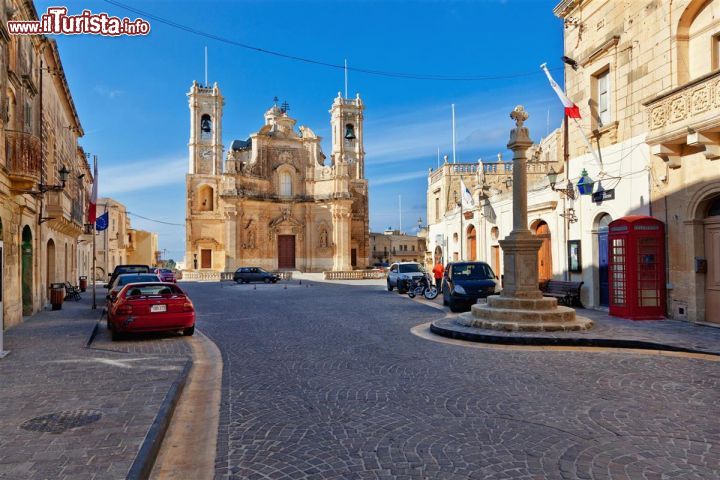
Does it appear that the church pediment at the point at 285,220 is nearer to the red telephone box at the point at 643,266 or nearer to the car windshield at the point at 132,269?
the car windshield at the point at 132,269

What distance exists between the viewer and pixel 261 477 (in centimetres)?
396

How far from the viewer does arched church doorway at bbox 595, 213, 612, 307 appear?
1461 cm

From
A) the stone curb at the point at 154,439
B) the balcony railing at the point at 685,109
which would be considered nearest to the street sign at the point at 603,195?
the balcony railing at the point at 685,109

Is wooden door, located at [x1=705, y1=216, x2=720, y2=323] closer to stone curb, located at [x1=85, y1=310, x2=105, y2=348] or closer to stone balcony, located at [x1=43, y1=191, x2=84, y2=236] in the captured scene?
stone curb, located at [x1=85, y1=310, x2=105, y2=348]

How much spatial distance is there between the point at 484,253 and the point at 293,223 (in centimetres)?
3109

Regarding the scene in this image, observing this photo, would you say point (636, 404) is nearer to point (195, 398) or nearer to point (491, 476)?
point (491, 476)

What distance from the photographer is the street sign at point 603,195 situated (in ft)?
46.1

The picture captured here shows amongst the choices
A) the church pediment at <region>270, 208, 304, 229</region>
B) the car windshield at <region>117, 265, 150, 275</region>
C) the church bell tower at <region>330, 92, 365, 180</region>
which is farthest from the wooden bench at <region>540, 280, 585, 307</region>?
the church bell tower at <region>330, 92, 365, 180</region>

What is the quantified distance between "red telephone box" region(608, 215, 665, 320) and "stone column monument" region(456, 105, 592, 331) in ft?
7.57

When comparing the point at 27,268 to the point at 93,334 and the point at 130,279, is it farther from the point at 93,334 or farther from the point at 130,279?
the point at 93,334

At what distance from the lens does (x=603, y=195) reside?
14367 mm

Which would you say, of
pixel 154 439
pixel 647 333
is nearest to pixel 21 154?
pixel 154 439

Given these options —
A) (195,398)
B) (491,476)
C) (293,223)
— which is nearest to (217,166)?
(293,223)

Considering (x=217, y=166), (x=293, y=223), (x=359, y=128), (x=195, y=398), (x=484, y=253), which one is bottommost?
(x=195, y=398)
